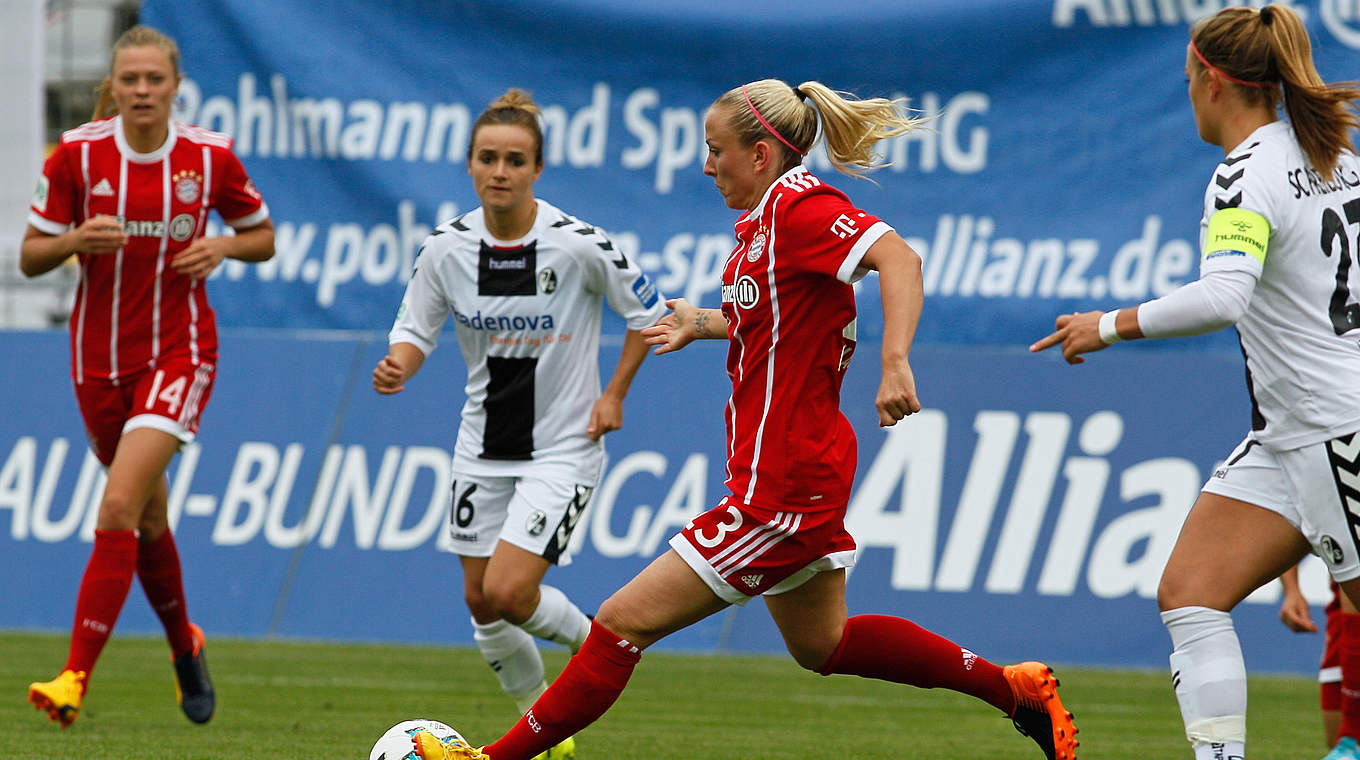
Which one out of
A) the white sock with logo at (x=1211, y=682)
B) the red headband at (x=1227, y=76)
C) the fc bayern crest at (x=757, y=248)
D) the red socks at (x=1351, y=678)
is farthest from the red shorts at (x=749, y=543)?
the red socks at (x=1351, y=678)

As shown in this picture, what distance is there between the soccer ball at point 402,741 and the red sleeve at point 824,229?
1594mm

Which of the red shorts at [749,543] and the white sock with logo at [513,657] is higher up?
the red shorts at [749,543]

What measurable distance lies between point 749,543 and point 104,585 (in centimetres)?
312

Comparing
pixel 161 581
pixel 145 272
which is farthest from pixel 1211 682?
pixel 145 272

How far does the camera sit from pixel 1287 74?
14.3ft

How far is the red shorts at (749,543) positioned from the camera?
4.53 m

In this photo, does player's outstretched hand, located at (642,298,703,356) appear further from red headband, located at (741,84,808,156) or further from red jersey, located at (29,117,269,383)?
red jersey, located at (29,117,269,383)

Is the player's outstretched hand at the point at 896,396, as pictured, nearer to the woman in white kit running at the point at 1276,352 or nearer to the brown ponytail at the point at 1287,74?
the woman in white kit running at the point at 1276,352

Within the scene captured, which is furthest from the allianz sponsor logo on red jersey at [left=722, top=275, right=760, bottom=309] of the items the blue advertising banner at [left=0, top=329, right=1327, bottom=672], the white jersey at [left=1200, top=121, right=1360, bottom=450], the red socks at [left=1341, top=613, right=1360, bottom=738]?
the blue advertising banner at [left=0, top=329, right=1327, bottom=672]

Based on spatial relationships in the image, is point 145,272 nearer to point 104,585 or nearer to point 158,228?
point 158,228

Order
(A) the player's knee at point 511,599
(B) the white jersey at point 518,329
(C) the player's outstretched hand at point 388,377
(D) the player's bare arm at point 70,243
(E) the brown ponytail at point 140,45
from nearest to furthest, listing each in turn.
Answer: (C) the player's outstretched hand at point 388,377 → (A) the player's knee at point 511,599 → (B) the white jersey at point 518,329 → (D) the player's bare arm at point 70,243 → (E) the brown ponytail at point 140,45

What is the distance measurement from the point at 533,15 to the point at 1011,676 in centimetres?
→ 739

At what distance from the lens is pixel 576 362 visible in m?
6.52

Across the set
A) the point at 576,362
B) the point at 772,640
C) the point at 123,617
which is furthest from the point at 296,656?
the point at 576,362
